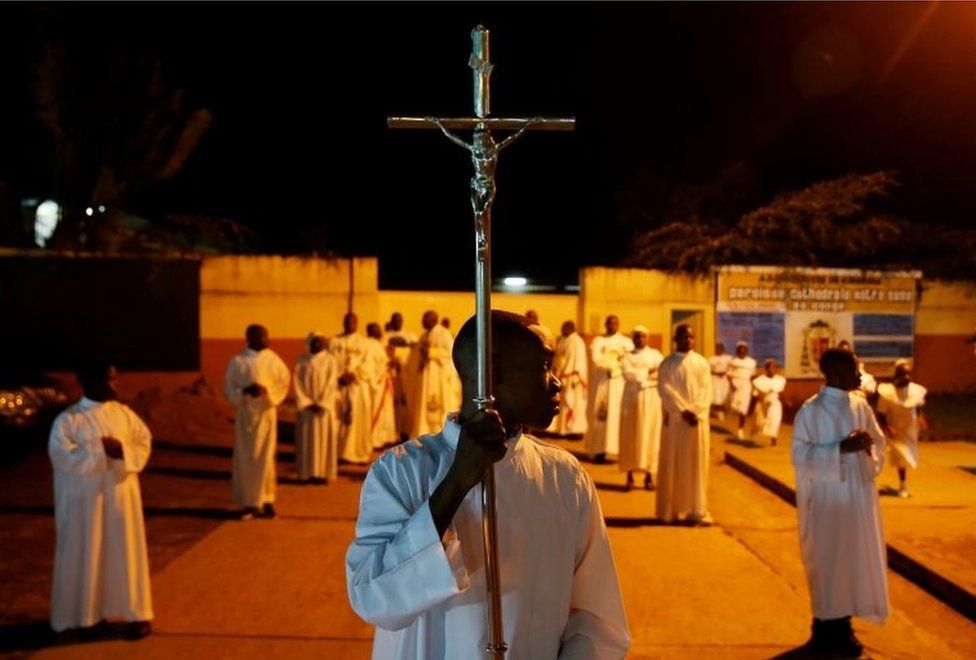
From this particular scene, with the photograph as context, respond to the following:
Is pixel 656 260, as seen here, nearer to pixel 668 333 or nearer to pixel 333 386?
pixel 668 333

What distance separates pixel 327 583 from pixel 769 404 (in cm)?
876

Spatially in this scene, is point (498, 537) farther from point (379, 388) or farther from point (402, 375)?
point (402, 375)

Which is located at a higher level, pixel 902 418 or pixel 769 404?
pixel 902 418

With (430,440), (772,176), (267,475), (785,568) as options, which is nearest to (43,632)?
(267,475)

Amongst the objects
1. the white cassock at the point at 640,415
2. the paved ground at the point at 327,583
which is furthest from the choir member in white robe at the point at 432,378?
the white cassock at the point at 640,415

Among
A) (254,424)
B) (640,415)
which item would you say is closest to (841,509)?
(640,415)

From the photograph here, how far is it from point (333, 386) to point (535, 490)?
29.3 feet

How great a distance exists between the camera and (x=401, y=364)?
14.5 meters

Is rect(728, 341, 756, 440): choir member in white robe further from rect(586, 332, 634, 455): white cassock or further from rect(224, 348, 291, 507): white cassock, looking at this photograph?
rect(224, 348, 291, 507): white cassock

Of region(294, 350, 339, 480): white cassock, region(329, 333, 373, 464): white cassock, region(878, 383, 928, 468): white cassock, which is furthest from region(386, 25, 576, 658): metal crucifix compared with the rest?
region(329, 333, 373, 464): white cassock

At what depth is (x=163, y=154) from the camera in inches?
766

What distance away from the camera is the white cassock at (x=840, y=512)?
5.62 m

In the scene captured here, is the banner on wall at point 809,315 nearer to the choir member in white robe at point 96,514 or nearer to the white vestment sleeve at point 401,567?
the choir member in white robe at point 96,514

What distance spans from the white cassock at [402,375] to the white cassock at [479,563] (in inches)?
459
